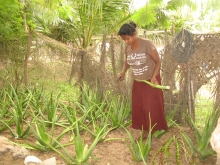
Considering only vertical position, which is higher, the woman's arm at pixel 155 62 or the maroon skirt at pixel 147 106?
the woman's arm at pixel 155 62

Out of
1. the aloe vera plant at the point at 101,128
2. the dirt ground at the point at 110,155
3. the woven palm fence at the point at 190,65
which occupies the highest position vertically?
the woven palm fence at the point at 190,65

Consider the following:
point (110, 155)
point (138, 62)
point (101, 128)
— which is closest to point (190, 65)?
point (138, 62)

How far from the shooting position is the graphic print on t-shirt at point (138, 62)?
265 centimetres

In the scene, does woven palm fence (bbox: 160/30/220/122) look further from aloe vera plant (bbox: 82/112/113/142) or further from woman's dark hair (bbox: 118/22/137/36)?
aloe vera plant (bbox: 82/112/113/142)

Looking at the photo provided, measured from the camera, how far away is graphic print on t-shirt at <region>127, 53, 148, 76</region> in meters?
2.65

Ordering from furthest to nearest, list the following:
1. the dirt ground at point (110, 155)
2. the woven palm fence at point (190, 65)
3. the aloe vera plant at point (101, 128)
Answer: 1. the woven palm fence at point (190, 65)
2. the aloe vera plant at point (101, 128)
3. the dirt ground at point (110, 155)

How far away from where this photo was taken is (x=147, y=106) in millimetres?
2746

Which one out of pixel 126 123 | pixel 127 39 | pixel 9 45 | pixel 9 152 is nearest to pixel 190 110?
pixel 126 123

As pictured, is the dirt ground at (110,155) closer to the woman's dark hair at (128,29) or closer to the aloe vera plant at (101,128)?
the aloe vera plant at (101,128)

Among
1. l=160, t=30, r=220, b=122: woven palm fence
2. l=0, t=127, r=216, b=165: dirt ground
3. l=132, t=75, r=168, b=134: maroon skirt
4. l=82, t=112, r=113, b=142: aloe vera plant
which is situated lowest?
l=0, t=127, r=216, b=165: dirt ground

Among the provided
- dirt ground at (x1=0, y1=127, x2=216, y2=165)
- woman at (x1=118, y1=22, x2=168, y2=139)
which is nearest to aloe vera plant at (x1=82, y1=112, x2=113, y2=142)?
dirt ground at (x1=0, y1=127, x2=216, y2=165)

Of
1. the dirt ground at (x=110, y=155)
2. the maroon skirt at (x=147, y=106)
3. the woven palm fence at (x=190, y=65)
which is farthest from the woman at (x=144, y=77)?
the woven palm fence at (x=190, y=65)

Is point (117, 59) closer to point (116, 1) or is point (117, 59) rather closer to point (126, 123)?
point (126, 123)

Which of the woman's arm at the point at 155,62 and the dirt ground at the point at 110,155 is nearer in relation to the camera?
the dirt ground at the point at 110,155
